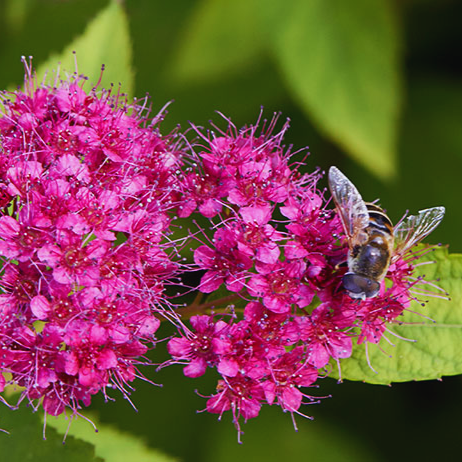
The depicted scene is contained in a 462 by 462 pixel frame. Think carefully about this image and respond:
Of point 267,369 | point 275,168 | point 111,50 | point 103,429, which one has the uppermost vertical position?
point 111,50

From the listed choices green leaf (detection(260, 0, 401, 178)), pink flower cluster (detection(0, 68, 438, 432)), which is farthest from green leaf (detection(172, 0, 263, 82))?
pink flower cluster (detection(0, 68, 438, 432))

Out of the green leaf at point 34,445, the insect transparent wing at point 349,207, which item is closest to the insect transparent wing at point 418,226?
the insect transparent wing at point 349,207

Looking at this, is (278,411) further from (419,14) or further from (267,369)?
(419,14)

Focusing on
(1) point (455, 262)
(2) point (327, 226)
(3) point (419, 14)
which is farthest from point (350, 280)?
(3) point (419, 14)

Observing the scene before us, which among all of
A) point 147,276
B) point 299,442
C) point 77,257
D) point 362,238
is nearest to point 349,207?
point 362,238

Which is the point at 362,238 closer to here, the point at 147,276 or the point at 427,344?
the point at 427,344

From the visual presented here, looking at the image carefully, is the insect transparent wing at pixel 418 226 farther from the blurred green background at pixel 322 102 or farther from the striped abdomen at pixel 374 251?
the blurred green background at pixel 322 102
